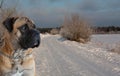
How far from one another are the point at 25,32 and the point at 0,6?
7523 mm

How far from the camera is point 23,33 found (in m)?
6.41

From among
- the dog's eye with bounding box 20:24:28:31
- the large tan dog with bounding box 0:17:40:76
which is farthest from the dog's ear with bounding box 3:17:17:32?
the dog's eye with bounding box 20:24:28:31

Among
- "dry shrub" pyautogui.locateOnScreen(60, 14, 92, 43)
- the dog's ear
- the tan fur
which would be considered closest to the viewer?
the tan fur

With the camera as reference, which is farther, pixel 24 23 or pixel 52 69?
pixel 52 69

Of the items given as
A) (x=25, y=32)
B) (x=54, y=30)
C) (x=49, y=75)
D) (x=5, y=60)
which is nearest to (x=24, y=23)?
(x=25, y=32)

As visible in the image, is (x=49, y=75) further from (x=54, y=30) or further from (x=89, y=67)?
(x=54, y=30)

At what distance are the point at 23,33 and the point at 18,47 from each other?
29cm

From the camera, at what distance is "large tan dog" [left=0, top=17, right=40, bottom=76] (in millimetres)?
6293

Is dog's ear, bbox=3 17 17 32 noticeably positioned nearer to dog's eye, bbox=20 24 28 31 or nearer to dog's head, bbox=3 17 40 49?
dog's head, bbox=3 17 40 49

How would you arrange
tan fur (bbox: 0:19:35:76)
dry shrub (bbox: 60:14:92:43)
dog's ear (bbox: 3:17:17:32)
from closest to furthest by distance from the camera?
tan fur (bbox: 0:19:35:76) → dog's ear (bbox: 3:17:17:32) → dry shrub (bbox: 60:14:92:43)

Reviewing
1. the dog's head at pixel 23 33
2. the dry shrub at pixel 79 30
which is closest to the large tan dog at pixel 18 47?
the dog's head at pixel 23 33

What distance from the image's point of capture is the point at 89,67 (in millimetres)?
12930

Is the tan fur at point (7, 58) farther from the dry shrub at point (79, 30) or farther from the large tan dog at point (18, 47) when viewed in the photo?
the dry shrub at point (79, 30)

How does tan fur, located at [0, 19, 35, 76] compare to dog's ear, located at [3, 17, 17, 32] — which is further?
dog's ear, located at [3, 17, 17, 32]
